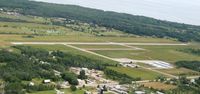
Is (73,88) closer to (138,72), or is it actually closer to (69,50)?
(138,72)

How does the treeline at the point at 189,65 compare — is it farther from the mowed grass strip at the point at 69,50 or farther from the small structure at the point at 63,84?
the small structure at the point at 63,84

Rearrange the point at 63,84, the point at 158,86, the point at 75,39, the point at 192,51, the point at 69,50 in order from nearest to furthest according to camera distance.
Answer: the point at 63,84 < the point at 158,86 < the point at 69,50 < the point at 75,39 < the point at 192,51

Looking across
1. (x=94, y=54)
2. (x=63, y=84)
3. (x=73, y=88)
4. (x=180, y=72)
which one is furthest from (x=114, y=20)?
(x=73, y=88)

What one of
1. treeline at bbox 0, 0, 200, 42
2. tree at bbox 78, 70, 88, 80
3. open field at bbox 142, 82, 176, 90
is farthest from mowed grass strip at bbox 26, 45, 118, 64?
treeline at bbox 0, 0, 200, 42

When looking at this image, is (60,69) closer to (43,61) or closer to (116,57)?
(43,61)

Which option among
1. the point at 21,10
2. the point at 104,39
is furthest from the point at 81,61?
the point at 21,10

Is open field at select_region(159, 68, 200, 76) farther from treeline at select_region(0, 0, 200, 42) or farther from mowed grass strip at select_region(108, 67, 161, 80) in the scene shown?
treeline at select_region(0, 0, 200, 42)
